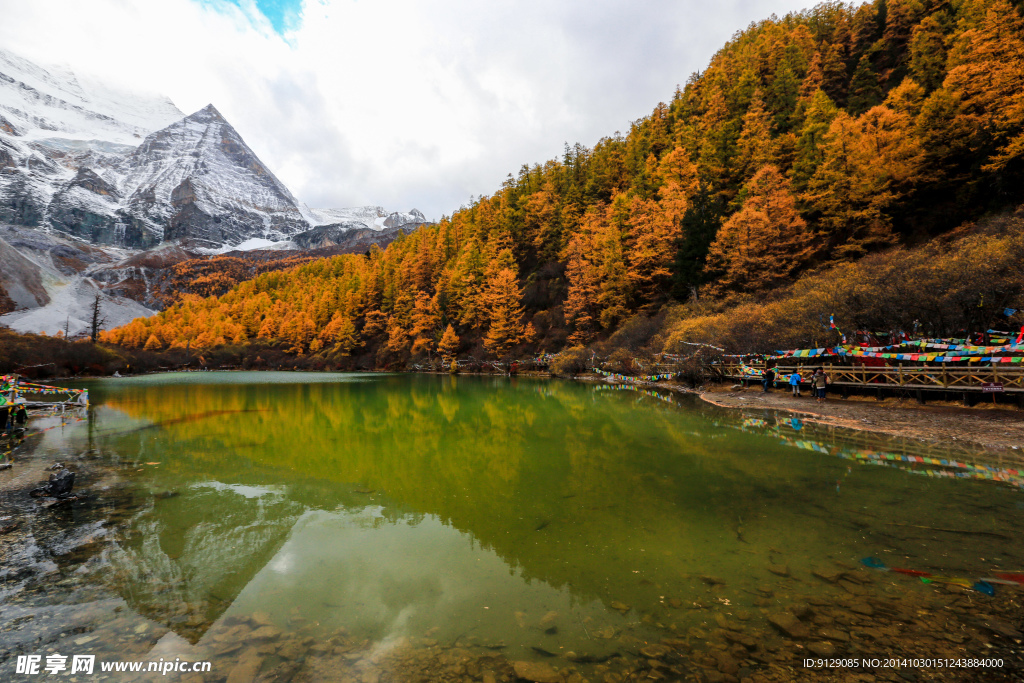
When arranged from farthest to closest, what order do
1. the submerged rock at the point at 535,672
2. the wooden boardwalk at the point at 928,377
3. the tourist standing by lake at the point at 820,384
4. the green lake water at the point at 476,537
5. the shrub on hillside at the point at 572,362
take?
the shrub on hillside at the point at 572,362 → the tourist standing by lake at the point at 820,384 → the wooden boardwalk at the point at 928,377 → the green lake water at the point at 476,537 → the submerged rock at the point at 535,672

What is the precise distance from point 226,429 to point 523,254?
163ft

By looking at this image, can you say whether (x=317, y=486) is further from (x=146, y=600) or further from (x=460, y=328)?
(x=460, y=328)

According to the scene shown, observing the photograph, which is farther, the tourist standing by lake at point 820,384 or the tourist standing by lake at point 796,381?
the tourist standing by lake at point 796,381

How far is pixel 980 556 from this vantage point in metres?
4.62

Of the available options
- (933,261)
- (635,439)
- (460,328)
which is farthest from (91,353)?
(933,261)

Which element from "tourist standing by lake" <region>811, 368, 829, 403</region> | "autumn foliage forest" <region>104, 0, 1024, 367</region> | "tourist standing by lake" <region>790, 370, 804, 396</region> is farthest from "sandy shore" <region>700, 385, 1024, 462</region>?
"autumn foliage forest" <region>104, 0, 1024, 367</region>

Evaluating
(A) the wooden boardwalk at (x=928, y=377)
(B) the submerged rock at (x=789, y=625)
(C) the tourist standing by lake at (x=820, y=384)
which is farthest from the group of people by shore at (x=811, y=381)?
(B) the submerged rock at (x=789, y=625)

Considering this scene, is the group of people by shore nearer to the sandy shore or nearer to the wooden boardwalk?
the wooden boardwalk

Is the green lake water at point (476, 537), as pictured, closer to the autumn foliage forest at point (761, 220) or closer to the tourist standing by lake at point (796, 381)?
the tourist standing by lake at point (796, 381)

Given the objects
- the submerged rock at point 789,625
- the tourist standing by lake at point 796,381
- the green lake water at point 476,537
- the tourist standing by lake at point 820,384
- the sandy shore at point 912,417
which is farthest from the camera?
the tourist standing by lake at point 796,381

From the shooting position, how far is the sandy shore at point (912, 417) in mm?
10047

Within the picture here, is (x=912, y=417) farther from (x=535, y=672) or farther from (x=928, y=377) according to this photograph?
(x=535, y=672)

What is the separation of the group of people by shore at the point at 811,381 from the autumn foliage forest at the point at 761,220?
200 centimetres

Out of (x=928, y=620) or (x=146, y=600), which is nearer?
(x=928, y=620)
